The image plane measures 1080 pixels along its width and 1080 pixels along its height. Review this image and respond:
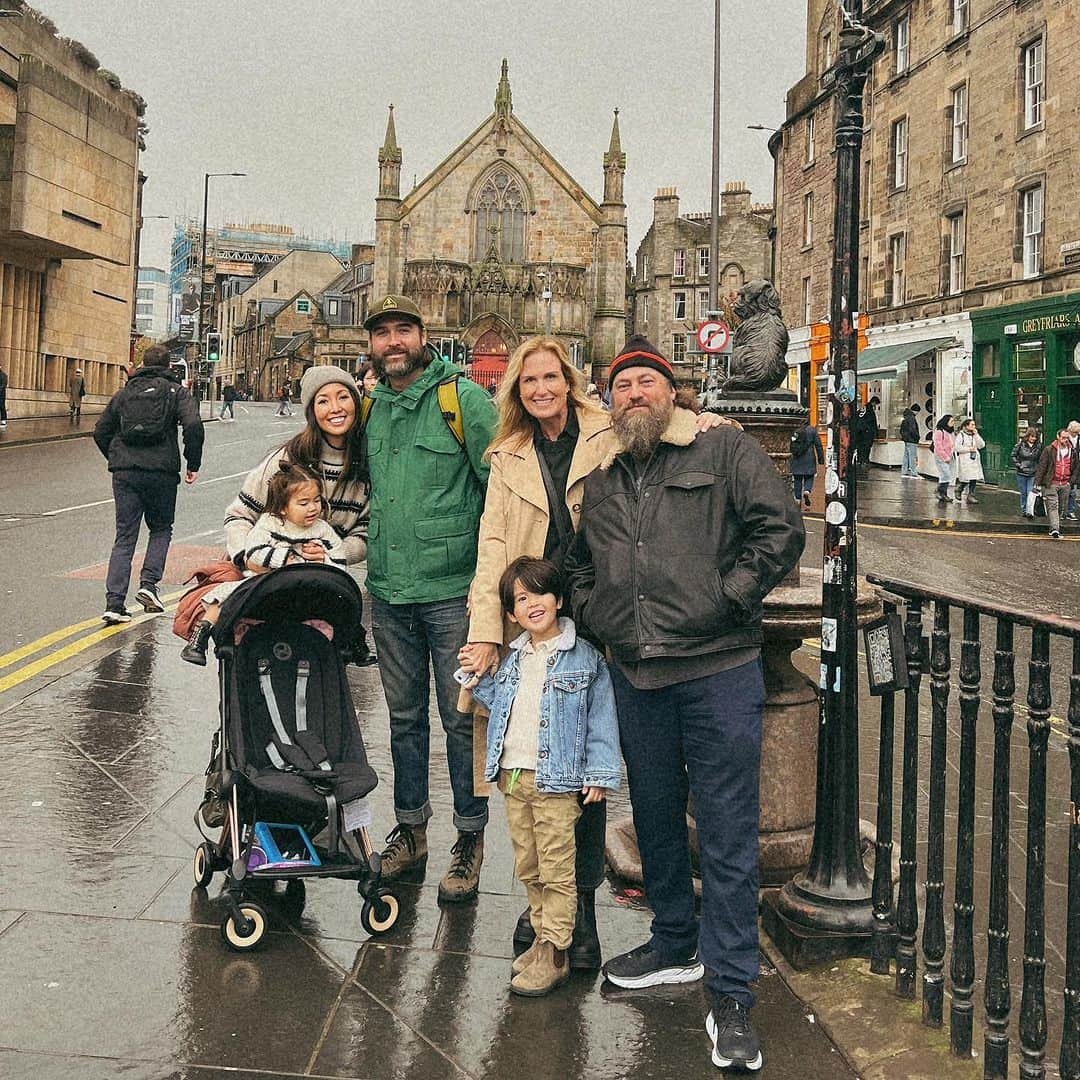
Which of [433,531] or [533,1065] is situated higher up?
[433,531]

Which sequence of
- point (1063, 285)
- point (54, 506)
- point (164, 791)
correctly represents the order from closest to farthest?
point (164, 791) < point (54, 506) < point (1063, 285)

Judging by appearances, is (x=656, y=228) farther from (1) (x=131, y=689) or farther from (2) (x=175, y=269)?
(2) (x=175, y=269)

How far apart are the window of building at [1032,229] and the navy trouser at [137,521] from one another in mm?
23627

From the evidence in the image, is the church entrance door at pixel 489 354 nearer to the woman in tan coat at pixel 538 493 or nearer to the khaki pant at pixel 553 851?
the woman in tan coat at pixel 538 493

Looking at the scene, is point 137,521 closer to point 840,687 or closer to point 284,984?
point 284,984

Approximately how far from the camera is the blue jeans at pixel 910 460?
3027 cm

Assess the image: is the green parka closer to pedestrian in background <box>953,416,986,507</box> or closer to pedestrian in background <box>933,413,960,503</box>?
pedestrian in background <box>953,416,986,507</box>

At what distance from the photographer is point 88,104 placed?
34844mm

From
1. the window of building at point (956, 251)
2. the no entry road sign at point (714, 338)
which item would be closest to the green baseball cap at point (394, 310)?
the no entry road sign at point (714, 338)

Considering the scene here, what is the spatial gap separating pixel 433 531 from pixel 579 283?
68755 millimetres

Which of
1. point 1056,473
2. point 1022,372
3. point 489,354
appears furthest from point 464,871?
point 489,354

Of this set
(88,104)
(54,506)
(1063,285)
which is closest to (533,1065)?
(54,506)

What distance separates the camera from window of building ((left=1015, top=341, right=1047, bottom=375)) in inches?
1050

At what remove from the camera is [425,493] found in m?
4.44
